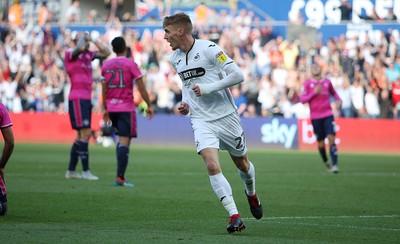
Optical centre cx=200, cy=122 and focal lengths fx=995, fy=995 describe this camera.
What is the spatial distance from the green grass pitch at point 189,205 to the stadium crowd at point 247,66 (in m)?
8.42

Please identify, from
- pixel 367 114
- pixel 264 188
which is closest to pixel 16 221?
pixel 264 188

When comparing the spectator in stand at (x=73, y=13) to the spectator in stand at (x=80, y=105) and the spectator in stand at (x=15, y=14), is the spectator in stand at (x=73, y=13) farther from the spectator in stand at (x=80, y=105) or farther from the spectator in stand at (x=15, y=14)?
the spectator in stand at (x=80, y=105)

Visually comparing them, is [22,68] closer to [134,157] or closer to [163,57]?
[163,57]

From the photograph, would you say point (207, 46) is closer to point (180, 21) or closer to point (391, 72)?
point (180, 21)

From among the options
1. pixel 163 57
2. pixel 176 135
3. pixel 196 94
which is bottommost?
pixel 176 135

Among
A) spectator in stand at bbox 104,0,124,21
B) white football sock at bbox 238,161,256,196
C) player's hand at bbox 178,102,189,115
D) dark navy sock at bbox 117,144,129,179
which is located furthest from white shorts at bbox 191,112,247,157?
spectator in stand at bbox 104,0,124,21

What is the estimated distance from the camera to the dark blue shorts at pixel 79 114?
18.5 m

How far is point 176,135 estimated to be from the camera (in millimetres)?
34438

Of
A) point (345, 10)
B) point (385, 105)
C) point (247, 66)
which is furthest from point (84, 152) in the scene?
point (345, 10)

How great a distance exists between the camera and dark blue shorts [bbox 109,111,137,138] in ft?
55.5

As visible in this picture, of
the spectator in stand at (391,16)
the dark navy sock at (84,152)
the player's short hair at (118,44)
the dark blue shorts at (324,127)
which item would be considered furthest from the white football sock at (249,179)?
the spectator in stand at (391,16)

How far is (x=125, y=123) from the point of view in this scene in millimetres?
16938

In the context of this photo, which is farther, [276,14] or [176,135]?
[276,14]

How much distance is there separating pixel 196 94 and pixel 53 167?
11544 mm
